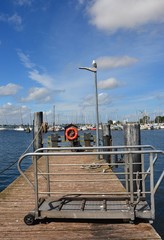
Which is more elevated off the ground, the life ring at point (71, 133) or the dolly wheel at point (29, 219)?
the life ring at point (71, 133)

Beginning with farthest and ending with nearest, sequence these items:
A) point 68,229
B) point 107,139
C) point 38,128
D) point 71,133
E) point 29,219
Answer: point 71,133, point 107,139, point 38,128, point 29,219, point 68,229

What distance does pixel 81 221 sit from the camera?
18.2ft

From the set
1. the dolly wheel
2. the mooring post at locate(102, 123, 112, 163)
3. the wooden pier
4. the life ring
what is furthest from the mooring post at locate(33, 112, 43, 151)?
the dolly wheel

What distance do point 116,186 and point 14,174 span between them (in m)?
11.9

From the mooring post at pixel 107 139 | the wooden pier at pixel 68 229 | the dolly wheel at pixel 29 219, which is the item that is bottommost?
the wooden pier at pixel 68 229

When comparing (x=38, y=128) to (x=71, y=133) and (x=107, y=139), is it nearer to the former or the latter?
(x=107, y=139)

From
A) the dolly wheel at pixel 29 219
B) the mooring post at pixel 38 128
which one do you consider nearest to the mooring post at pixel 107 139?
the mooring post at pixel 38 128

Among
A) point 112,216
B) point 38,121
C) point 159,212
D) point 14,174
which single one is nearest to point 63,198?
point 112,216

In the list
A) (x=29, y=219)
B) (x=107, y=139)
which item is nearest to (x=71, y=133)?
(x=107, y=139)

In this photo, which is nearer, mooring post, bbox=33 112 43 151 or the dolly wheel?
the dolly wheel

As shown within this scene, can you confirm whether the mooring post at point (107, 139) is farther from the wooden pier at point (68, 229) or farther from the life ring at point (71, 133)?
the wooden pier at point (68, 229)

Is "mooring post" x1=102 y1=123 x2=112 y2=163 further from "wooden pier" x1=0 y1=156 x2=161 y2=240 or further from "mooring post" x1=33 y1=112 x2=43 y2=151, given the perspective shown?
"wooden pier" x1=0 y1=156 x2=161 y2=240

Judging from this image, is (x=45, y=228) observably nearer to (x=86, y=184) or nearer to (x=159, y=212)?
(x=86, y=184)

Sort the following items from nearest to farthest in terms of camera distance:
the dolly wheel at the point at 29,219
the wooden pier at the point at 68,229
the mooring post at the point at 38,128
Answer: the wooden pier at the point at 68,229 < the dolly wheel at the point at 29,219 < the mooring post at the point at 38,128
